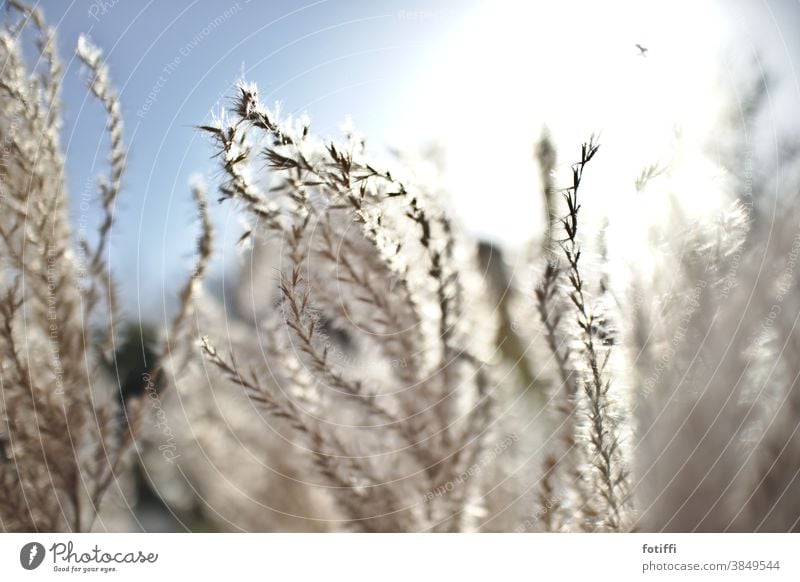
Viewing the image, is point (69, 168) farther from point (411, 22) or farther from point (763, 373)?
point (763, 373)

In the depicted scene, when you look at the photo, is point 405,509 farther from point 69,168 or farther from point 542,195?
point 69,168

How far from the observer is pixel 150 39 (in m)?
0.56

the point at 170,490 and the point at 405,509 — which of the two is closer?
the point at 405,509

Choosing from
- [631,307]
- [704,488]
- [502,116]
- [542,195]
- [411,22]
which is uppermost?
[411,22]

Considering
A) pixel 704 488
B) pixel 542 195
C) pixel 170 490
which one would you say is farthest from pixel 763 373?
pixel 170 490

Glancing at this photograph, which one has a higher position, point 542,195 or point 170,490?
point 542,195

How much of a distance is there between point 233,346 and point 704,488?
1.46ft

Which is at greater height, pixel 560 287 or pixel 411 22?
pixel 411 22

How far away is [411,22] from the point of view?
59cm

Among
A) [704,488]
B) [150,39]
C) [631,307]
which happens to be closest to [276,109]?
[150,39]

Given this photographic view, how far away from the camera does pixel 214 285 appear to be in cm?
60

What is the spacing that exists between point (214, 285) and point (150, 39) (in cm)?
25

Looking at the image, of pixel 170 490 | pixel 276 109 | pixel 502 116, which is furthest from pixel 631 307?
pixel 170 490

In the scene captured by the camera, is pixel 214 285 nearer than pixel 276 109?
No
